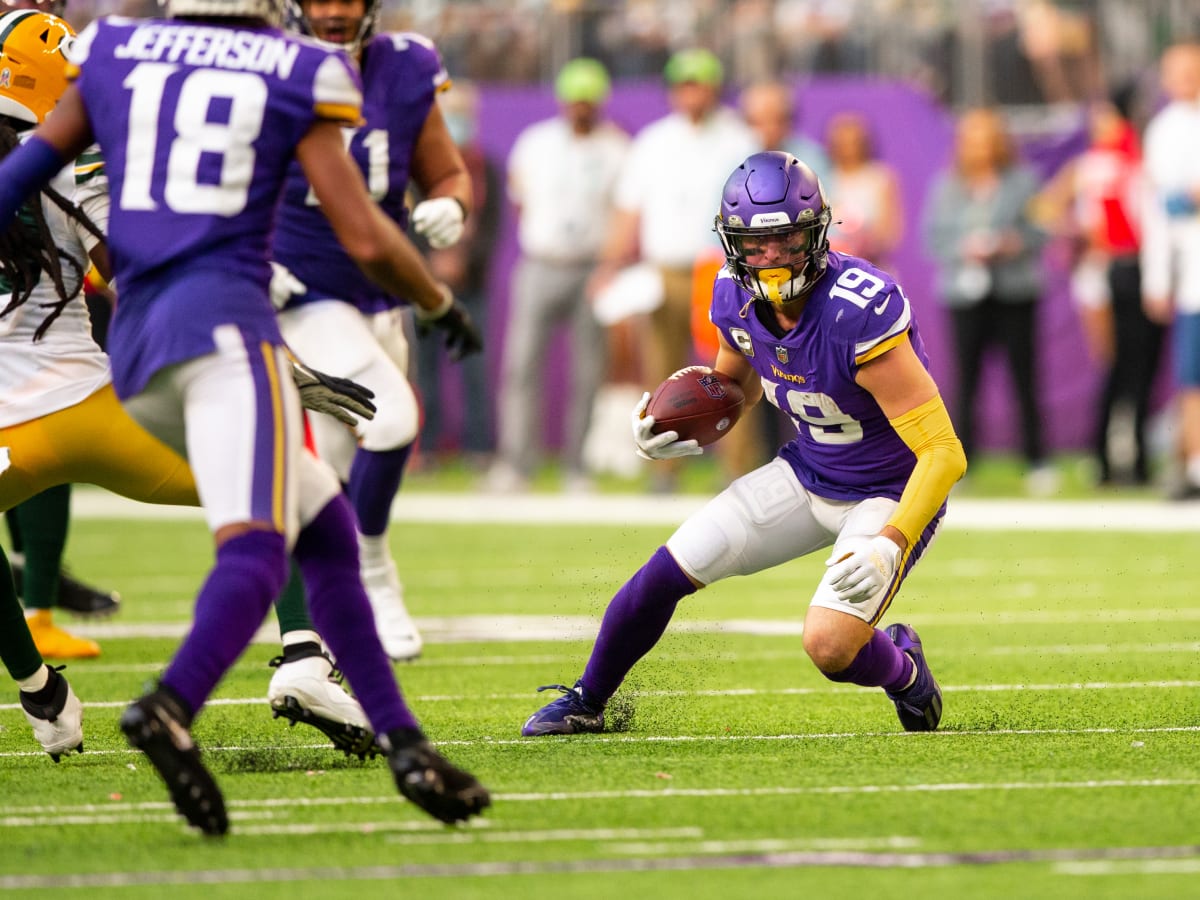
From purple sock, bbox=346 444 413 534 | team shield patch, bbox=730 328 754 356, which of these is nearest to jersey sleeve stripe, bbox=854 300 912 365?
team shield patch, bbox=730 328 754 356

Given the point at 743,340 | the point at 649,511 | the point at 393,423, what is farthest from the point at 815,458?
the point at 649,511

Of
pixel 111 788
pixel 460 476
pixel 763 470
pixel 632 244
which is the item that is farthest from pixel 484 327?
pixel 111 788

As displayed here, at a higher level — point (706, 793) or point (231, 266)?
point (231, 266)

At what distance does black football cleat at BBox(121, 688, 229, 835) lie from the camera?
138 inches

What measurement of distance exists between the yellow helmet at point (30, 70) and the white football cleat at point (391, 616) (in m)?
2.05

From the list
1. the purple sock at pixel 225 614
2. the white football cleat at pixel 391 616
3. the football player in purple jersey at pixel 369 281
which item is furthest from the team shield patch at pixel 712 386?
the purple sock at pixel 225 614

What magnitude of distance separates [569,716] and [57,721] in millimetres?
1197

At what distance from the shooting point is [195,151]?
385 cm

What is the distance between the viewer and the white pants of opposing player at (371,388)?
20.0 feet

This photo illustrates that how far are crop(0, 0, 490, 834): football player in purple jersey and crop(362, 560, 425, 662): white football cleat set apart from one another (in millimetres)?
2486

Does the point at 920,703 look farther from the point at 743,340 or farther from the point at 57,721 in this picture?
the point at 57,721

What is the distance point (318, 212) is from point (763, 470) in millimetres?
1794

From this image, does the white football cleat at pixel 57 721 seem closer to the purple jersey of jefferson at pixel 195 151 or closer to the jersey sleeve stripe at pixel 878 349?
the purple jersey of jefferson at pixel 195 151

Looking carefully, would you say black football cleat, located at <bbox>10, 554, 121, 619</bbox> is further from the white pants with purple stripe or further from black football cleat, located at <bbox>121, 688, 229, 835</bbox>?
black football cleat, located at <bbox>121, 688, 229, 835</bbox>
